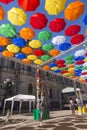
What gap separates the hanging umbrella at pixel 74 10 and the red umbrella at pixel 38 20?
3.84ft

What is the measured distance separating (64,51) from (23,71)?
1936 cm

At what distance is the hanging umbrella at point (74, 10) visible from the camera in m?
7.04

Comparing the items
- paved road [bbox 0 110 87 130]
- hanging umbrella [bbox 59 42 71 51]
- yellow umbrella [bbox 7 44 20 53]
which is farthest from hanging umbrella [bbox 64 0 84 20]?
paved road [bbox 0 110 87 130]

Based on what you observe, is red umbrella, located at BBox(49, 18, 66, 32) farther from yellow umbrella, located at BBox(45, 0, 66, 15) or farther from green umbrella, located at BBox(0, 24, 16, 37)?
green umbrella, located at BBox(0, 24, 16, 37)

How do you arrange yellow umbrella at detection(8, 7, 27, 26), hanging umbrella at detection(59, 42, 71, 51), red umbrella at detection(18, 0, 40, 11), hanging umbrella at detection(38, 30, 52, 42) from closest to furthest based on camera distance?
red umbrella at detection(18, 0, 40, 11) < yellow umbrella at detection(8, 7, 27, 26) < hanging umbrella at detection(38, 30, 52, 42) < hanging umbrella at detection(59, 42, 71, 51)

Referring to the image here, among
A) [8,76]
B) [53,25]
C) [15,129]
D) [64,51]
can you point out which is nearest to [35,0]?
[53,25]

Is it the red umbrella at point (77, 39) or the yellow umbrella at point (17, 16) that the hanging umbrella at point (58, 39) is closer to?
the red umbrella at point (77, 39)

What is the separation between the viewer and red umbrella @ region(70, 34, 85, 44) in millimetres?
9477

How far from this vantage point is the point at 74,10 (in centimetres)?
718

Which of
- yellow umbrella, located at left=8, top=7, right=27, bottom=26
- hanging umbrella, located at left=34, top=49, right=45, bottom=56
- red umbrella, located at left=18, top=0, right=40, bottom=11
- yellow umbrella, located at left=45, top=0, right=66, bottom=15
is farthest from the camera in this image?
hanging umbrella, located at left=34, top=49, right=45, bottom=56

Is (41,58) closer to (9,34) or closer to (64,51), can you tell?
(64,51)

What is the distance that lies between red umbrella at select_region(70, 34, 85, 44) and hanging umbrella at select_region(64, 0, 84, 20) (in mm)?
2062

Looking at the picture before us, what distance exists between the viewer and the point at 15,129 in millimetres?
7949

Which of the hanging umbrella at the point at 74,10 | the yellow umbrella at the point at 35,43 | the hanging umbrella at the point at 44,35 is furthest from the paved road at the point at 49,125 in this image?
the hanging umbrella at the point at 74,10
